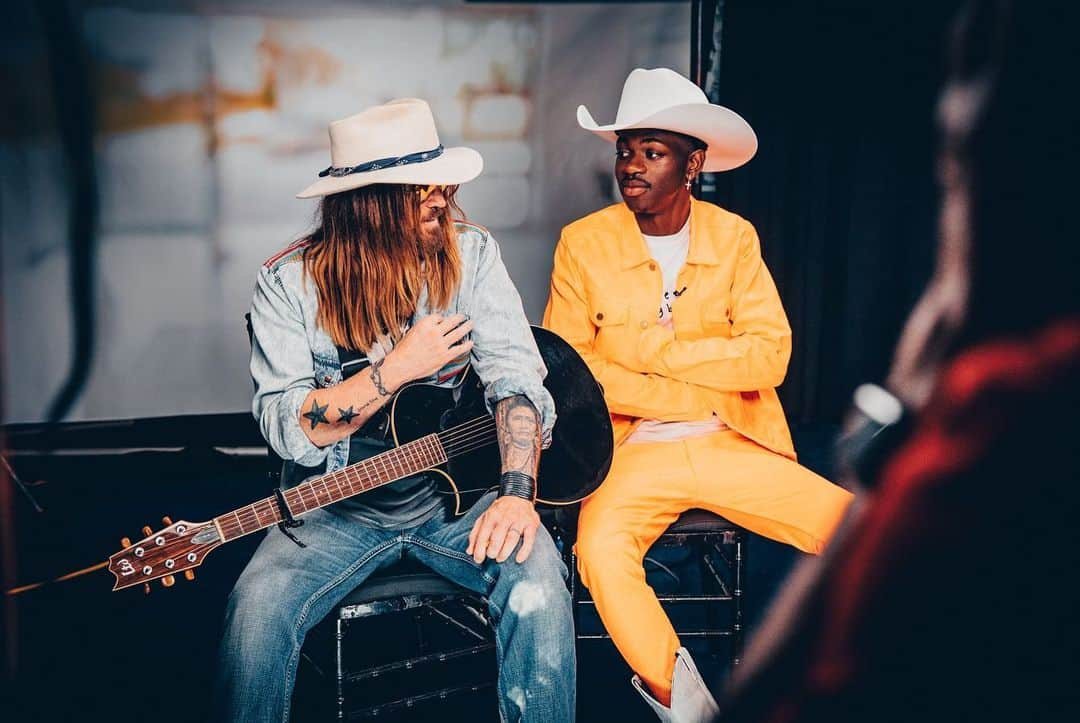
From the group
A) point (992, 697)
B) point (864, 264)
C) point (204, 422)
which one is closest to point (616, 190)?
point (864, 264)

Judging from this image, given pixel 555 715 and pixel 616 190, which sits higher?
pixel 616 190

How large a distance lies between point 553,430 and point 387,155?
0.81 m

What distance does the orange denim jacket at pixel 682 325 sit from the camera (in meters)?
2.50

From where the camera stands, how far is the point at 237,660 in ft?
5.92

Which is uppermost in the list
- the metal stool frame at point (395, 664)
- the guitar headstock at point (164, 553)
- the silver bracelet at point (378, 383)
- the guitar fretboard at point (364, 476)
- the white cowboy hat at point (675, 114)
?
the white cowboy hat at point (675, 114)

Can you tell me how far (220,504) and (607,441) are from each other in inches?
104

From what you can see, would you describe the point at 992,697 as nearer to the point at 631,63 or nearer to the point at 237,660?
the point at 237,660

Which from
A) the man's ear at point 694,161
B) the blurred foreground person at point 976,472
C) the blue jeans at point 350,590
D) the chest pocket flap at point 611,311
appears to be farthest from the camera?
the man's ear at point 694,161

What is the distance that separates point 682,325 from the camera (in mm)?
2656

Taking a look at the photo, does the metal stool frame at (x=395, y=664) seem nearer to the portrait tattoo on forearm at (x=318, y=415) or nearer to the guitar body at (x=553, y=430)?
the guitar body at (x=553, y=430)

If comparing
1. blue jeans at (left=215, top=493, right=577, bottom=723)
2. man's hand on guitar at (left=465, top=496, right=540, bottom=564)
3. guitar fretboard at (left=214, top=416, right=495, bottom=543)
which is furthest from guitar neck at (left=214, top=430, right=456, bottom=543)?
man's hand on guitar at (left=465, top=496, right=540, bottom=564)

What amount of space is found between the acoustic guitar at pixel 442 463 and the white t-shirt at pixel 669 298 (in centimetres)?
23

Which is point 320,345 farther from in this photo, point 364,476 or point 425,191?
point 425,191

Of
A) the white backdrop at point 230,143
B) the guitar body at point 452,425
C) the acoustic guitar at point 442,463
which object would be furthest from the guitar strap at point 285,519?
the white backdrop at point 230,143
